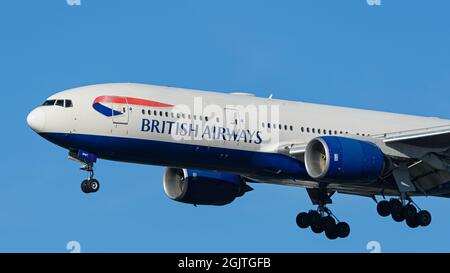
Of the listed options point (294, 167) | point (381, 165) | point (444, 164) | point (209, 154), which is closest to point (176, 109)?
point (209, 154)

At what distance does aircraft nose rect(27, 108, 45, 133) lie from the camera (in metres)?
44.4

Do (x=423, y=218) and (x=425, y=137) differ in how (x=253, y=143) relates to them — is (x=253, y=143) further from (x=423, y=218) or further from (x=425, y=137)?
(x=423, y=218)

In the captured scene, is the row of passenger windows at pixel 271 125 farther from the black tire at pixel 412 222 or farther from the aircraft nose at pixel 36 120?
the black tire at pixel 412 222

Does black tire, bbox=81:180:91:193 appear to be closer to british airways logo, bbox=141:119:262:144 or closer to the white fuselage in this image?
the white fuselage

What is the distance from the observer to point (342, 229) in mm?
52219

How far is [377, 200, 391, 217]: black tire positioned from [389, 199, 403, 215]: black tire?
0.93 ft

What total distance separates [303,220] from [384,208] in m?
3.90

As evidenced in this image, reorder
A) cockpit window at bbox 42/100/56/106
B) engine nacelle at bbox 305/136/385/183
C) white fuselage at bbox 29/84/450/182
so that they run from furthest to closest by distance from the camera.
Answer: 1. engine nacelle at bbox 305/136/385/183
2. cockpit window at bbox 42/100/56/106
3. white fuselage at bbox 29/84/450/182

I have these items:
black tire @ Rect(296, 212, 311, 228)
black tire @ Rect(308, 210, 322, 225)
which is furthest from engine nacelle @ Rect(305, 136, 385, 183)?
black tire @ Rect(296, 212, 311, 228)

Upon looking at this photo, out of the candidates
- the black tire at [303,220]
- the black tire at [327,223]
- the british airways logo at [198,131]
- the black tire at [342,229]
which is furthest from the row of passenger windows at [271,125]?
the black tire at [303,220]

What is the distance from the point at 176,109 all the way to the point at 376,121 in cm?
1076

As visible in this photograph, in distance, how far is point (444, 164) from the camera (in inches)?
1966
